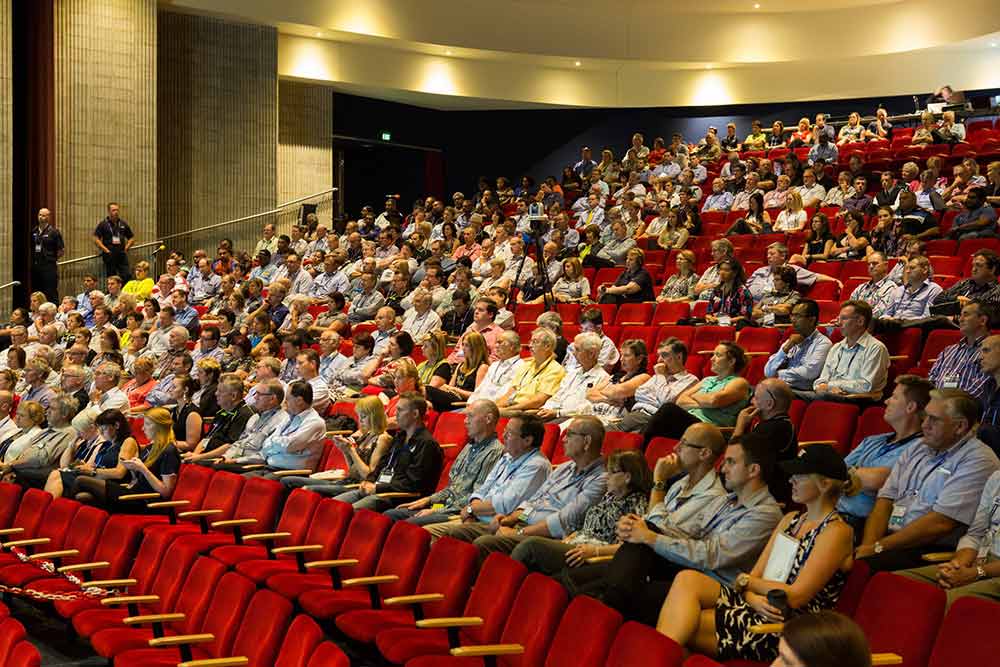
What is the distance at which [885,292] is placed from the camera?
630cm

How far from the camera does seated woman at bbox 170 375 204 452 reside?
613 cm

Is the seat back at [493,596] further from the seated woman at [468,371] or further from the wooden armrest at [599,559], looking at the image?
the seated woman at [468,371]

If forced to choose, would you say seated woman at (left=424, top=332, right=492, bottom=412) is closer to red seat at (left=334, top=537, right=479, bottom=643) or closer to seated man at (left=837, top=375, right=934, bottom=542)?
red seat at (left=334, top=537, right=479, bottom=643)

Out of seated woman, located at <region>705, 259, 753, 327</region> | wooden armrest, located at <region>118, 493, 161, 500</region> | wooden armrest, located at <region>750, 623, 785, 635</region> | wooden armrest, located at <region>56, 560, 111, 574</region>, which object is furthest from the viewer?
seated woman, located at <region>705, 259, 753, 327</region>

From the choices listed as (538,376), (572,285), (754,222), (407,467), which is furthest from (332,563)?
(754,222)

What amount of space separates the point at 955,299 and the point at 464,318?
317cm

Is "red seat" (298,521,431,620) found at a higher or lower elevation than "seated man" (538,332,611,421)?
lower

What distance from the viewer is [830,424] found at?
181 inches

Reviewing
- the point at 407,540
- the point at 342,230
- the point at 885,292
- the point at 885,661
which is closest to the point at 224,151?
the point at 342,230

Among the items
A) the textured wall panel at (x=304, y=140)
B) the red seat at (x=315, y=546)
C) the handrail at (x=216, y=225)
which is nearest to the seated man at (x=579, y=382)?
the red seat at (x=315, y=546)

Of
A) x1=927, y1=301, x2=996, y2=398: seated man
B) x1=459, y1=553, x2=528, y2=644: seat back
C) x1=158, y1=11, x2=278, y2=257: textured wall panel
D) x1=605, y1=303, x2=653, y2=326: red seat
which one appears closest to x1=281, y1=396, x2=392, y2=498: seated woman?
x1=459, y1=553, x2=528, y2=644: seat back

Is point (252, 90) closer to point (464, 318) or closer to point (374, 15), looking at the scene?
point (374, 15)

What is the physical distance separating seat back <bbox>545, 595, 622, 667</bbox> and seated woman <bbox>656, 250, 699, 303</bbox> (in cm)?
487

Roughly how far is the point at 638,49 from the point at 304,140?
15.0 feet
